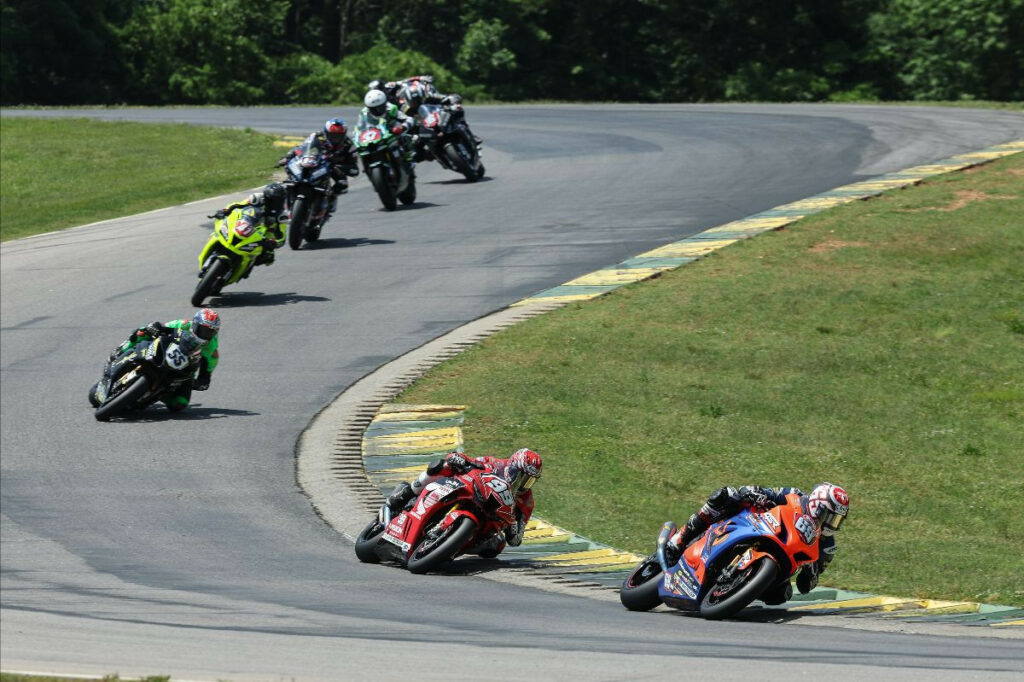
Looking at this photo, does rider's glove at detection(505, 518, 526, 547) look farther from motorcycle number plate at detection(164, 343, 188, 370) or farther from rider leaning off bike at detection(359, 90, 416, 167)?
rider leaning off bike at detection(359, 90, 416, 167)

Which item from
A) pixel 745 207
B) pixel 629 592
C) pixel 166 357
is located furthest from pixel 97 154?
pixel 629 592

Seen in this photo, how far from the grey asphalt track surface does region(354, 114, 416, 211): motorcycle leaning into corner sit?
0.53 meters

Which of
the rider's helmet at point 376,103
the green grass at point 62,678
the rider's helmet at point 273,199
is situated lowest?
the green grass at point 62,678

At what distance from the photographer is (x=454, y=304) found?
79.9 ft

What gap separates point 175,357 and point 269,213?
6224mm

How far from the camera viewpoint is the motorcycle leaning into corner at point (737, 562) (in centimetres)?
1095

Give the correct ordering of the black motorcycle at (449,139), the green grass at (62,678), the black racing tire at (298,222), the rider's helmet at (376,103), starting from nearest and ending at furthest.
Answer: the green grass at (62,678) → the black racing tire at (298,222) → the rider's helmet at (376,103) → the black motorcycle at (449,139)

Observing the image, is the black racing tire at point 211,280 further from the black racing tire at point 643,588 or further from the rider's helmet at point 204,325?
the black racing tire at point 643,588

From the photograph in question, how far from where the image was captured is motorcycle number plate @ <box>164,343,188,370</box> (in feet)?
61.1

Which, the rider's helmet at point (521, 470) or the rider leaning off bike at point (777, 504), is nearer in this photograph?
the rider leaning off bike at point (777, 504)

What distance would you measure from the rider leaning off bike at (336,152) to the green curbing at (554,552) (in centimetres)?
971

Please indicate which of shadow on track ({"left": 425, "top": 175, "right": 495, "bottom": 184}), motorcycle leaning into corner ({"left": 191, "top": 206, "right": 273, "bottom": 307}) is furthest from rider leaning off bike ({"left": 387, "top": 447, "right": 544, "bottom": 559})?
shadow on track ({"left": 425, "top": 175, "right": 495, "bottom": 184})

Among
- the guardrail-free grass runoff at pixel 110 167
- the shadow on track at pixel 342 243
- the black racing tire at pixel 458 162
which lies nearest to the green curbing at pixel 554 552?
the shadow on track at pixel 342 243

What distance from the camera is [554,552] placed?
13680mm
